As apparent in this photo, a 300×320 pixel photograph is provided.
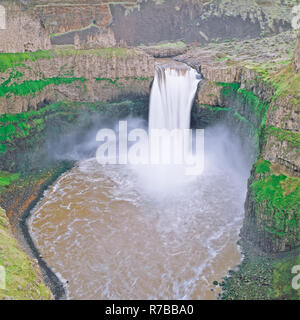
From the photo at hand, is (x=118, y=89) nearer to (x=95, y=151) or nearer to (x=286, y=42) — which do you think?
(x=95, y=151)

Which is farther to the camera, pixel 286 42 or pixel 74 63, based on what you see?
pixel 286 42

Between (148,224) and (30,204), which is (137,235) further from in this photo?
(30,204)

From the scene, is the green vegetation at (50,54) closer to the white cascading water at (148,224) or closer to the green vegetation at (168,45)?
the white cascading water at (148,224)

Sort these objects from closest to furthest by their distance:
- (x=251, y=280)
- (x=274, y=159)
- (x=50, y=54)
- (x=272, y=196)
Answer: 1. (x=251, y=280)
2. (x=272, y=196)
3. (x=274, y=159)
4. (x=50, y=54)

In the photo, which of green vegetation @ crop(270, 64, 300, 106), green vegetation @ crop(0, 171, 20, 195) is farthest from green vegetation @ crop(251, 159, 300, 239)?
green vegetation @ crop(0, 171, 20, 195)

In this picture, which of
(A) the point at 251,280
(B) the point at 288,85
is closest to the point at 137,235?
(A) the point at 251,280

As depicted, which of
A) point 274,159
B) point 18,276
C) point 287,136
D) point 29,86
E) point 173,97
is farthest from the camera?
point 173,97

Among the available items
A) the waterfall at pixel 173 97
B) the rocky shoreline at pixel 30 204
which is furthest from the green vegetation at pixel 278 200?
the waterfall at pixel 173 97

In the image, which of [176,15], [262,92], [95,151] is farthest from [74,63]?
[176,15]
